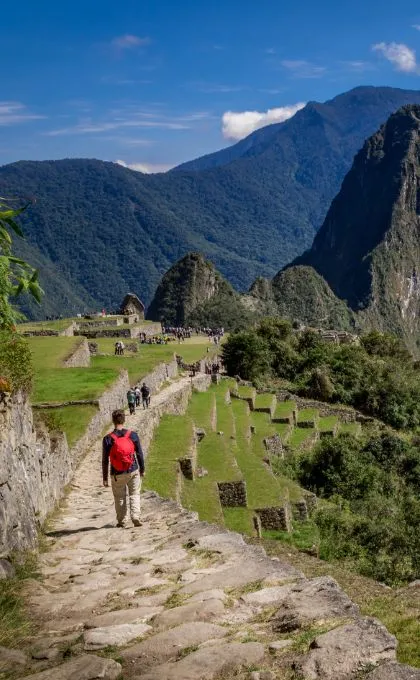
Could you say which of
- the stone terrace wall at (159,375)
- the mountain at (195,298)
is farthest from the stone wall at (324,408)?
the mountain at (195,298)

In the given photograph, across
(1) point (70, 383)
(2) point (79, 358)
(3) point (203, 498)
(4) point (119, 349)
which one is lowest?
(3) point (203, 498)

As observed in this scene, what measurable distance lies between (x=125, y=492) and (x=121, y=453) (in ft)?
1.58

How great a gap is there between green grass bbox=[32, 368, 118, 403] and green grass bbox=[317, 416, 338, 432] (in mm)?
12669

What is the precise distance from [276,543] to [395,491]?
34.0 ft

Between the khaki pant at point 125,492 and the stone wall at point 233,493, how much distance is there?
7320mm

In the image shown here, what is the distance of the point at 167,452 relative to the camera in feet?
53.2

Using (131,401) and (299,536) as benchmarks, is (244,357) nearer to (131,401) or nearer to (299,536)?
(131,401)

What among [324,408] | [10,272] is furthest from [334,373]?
[10,272]

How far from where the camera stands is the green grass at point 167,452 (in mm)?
13234

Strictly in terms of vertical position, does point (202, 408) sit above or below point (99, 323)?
below

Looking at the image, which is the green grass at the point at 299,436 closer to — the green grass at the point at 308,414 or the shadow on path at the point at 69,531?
the green grass at the point at 308,414

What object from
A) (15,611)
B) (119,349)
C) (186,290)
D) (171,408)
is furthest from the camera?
(186,290)

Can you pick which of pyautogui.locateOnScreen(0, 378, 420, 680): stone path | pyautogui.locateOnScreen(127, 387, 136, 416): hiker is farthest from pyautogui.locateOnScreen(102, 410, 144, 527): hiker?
pyautogui.locateOnScreen(127, 387, 136, 416): hiker

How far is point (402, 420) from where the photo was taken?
36.9 meters
